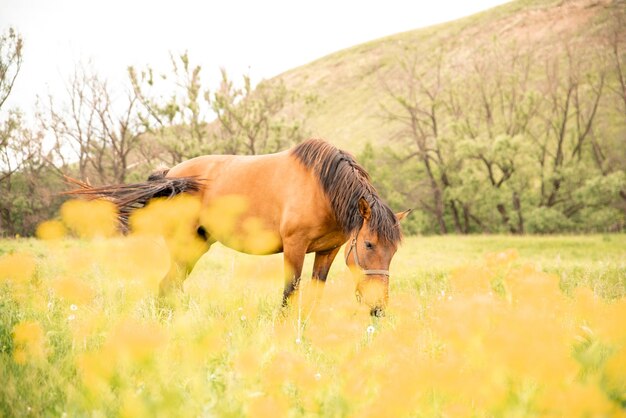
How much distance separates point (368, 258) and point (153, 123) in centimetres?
2405

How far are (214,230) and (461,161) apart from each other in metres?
26.8

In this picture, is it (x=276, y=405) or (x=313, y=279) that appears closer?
(x=276, y=405)

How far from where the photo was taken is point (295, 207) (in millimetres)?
4605

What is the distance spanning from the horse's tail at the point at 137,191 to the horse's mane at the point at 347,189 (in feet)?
5.31

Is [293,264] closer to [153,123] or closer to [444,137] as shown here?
[153,123]

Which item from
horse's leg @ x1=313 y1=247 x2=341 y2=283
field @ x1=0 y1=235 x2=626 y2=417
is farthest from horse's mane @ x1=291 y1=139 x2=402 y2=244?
field @ x1=0 y1=235 x2=626 y2=417

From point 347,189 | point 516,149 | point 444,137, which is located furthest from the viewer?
point 444,137

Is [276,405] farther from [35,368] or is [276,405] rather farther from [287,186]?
[287,186]

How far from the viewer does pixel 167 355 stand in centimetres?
258

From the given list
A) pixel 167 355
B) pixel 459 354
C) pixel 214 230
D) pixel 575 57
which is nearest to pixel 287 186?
pixel 214 230

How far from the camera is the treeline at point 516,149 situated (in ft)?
84.6

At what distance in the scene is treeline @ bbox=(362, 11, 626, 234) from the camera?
1016 inches

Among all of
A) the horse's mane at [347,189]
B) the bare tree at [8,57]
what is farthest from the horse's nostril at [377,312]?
the bare tree at [8,57]

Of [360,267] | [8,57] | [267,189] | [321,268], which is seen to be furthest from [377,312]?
[8,57]
